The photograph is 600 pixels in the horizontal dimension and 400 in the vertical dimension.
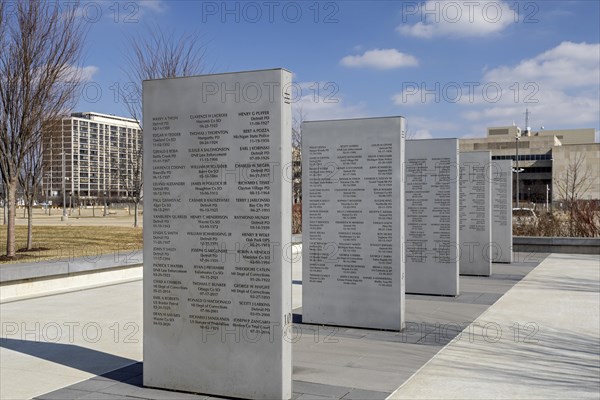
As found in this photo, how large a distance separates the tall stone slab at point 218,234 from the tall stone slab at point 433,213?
719 cm

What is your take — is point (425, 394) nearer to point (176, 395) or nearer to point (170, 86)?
point (176, 395)

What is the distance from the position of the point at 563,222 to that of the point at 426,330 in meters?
19.8

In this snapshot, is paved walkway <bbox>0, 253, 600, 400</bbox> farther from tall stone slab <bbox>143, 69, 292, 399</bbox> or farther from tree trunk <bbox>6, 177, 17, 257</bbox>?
tree trunk <bbox>6, 177, 17, 257</bbox>

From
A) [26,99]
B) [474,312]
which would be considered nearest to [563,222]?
[474,312]

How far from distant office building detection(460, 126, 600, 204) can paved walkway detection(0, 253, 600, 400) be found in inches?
3251

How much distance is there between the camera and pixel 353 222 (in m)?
9.62

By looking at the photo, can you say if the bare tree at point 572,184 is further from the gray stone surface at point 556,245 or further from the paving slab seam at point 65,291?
the paving slab seam at point 65,291

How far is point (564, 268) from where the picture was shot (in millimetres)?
18531

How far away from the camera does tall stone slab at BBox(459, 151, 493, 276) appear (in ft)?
54.6

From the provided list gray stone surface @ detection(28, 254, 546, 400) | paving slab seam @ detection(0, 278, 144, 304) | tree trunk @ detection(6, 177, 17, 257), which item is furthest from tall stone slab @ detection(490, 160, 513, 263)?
tree trunk @ detection(6, 177, 17, 257)

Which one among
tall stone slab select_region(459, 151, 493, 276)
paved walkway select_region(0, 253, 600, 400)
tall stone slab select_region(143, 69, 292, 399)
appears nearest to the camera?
tall stone slab select_region(143, 69, 292, 399)

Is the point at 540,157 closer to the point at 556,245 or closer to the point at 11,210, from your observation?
the point at 556,245

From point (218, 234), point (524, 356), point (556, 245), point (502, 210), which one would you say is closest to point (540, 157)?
point (556, 245)

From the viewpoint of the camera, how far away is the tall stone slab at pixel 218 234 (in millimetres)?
5859
